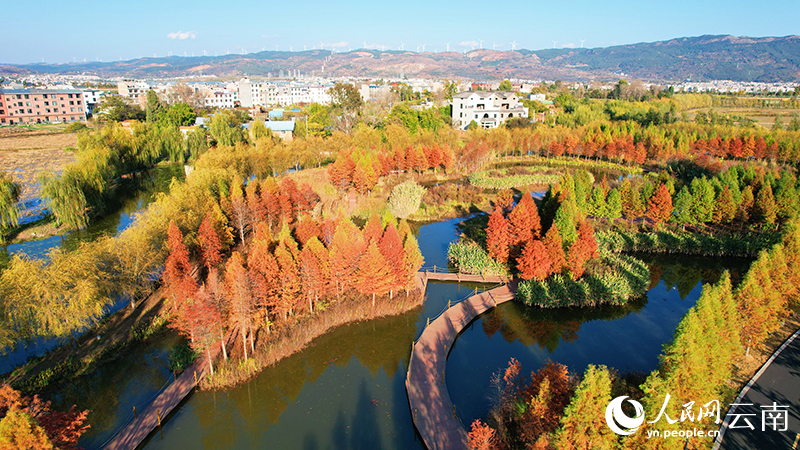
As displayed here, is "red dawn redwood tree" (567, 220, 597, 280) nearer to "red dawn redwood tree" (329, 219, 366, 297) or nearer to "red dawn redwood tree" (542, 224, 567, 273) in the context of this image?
"red dawn redwood tree" (542, 224, 567, 273)

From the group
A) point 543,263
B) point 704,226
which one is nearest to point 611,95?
point 704,226

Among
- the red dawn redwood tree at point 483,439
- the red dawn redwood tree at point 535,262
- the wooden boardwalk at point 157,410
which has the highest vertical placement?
the red dawn redwood tree at point 535,262

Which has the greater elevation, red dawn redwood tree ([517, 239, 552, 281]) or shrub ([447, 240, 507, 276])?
red dawn redwood tree ([517, 239, 552, 281])

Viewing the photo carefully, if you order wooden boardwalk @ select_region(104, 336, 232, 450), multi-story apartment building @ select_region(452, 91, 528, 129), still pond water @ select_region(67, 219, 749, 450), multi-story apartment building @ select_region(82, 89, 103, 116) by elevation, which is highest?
multi-story apartment building @ select_region(82, 89, 103, 116)

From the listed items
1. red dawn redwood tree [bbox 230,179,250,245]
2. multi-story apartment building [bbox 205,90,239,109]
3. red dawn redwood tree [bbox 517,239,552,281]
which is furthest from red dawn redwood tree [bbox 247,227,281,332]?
multi-story apartment building [bbox 205,90,239,109]

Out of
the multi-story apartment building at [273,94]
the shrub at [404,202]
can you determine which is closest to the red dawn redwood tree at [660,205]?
the shrub at [404,202]

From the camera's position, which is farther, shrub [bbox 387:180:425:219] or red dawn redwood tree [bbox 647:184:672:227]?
shrub [bbox 387:180:425:219]

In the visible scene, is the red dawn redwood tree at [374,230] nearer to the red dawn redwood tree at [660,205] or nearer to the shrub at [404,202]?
the shrub at [404,202]
